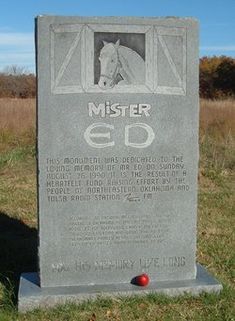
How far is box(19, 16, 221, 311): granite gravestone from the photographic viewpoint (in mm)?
3906

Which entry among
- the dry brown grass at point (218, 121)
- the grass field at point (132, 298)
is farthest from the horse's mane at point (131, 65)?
the dry brown grass at point (218, 121)

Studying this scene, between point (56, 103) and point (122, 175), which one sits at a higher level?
point (56, 103)

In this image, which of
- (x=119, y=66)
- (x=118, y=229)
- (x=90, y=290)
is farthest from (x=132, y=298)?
(x=119, y=66)

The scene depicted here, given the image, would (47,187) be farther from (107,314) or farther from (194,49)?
(194,49)

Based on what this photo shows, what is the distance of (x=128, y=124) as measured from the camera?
4020mm

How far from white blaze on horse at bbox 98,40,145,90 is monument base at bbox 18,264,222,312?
1.42 m

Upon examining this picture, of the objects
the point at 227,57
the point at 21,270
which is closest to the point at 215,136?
the point at 21,270

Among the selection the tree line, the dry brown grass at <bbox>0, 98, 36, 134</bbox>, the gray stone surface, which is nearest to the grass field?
the dry brown grass at <bbox>0, 98, 36, 134</bbox>

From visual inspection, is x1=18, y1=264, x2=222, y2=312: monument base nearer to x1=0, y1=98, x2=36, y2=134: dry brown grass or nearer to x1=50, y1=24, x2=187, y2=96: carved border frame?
x1=50, y1=24, x2=187, y2=96: carved border frame

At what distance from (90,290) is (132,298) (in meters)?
0.30

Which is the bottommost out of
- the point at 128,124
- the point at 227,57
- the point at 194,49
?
the point at 128,124

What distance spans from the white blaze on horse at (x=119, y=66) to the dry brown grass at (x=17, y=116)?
9116 millimetres

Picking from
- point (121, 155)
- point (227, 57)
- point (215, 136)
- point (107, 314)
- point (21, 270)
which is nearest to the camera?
point (107, 314)

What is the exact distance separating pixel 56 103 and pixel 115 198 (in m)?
0.80
